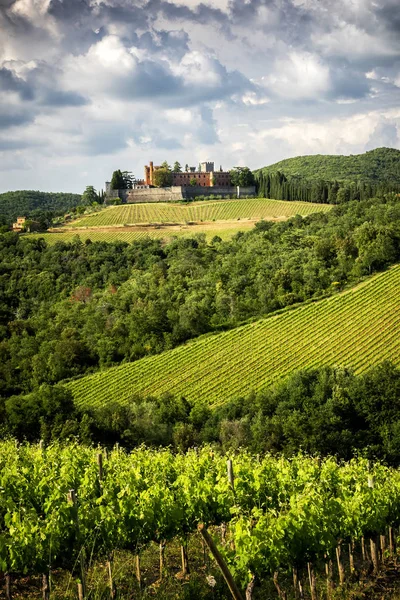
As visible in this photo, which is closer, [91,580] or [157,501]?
[91,580]

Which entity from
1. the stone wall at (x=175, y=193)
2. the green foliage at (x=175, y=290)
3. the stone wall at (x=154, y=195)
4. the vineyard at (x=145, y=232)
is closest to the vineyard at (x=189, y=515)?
the green foliage at (x=175, y=290)

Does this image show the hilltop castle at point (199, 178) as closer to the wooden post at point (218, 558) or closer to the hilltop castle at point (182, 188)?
the hilltop castle at point (182, 188)

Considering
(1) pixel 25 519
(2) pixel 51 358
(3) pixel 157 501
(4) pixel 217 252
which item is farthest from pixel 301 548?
(4) pixel 217 252

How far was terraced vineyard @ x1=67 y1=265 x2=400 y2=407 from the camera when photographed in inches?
1657

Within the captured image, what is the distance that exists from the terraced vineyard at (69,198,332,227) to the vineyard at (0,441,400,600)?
3357 inches

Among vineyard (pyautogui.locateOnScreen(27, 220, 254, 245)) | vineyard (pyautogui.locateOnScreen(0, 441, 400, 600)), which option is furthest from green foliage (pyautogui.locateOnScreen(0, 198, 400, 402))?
vineyard (pyautogui.locateOnScreen(0, 441, 400, 600))

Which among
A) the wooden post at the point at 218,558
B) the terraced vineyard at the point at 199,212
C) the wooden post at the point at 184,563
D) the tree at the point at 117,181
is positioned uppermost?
the tree at the point at 117,181

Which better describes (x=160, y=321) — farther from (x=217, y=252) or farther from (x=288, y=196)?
(x=288, y=196)

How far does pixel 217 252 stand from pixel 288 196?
42.5 meters

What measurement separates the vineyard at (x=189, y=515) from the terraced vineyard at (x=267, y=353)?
2413cm

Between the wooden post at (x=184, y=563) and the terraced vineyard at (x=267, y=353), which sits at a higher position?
the wooden post at (x=184, y=563)

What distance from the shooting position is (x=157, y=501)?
1278 centimetres

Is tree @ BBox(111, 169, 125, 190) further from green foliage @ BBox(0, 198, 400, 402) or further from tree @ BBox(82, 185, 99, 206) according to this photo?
green foliage @ BBox(0, 198, 400, 402)

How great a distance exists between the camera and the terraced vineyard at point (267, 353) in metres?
42.1
